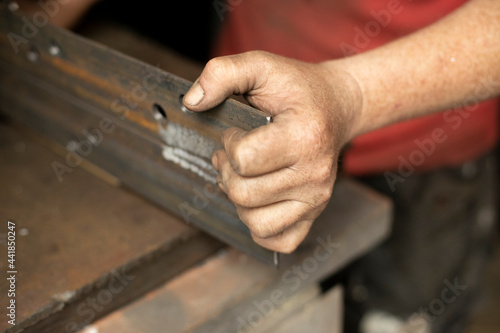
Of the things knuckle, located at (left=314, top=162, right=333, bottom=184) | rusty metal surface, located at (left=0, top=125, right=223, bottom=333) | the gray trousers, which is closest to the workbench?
rusty metal surface, located at (left=0, top=125, right=223, bottom=333)

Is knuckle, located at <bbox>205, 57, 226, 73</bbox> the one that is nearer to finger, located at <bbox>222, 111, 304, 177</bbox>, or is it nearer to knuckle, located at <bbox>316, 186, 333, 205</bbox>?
finger, located at <bbox>222, 111, 304, 177</bbox>

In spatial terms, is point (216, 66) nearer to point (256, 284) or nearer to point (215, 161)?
point (215, 161)

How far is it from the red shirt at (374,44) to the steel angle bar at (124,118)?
51 centimetres

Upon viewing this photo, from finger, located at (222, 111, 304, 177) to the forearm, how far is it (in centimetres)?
20

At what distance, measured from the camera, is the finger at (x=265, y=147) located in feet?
2.20

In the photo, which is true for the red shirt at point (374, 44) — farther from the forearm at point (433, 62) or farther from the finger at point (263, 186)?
the finger at point (263, 186)

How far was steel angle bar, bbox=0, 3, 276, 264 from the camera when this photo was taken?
81 cm

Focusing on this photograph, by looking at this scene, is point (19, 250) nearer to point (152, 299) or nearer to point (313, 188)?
point (152, 299)

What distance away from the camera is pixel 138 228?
942 mm

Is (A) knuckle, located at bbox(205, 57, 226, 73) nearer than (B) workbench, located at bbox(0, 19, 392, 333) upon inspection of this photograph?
Yes

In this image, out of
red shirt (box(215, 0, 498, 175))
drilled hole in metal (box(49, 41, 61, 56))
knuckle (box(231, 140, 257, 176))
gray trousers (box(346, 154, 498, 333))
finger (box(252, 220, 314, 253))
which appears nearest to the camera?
knuckle (box(231, 140, 257, 176))

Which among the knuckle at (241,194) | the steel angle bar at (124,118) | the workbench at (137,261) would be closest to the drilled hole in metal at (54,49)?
the steel angle bar at (124,118)

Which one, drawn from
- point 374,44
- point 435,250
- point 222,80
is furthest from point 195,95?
point 435,250

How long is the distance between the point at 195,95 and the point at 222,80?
0.04m
